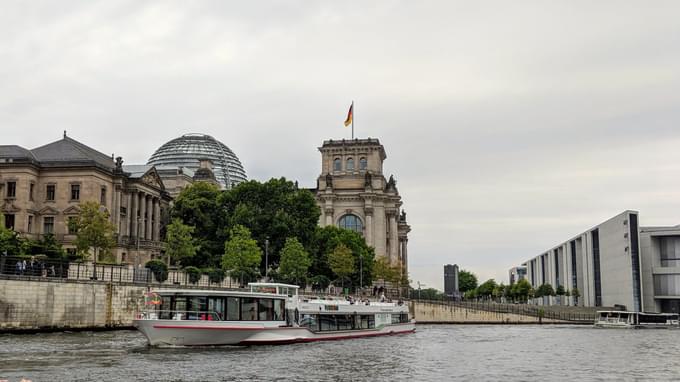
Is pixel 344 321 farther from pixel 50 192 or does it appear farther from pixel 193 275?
pixel 50 192

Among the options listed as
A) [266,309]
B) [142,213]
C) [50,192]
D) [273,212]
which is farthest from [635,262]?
[50,192]

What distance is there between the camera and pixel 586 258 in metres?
151

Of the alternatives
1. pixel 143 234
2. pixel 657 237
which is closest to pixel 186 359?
pixel 143 234

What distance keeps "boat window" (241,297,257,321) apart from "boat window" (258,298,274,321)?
540mm

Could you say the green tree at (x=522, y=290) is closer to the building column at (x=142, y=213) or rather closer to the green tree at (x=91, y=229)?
the building column at (x=142, y=213)

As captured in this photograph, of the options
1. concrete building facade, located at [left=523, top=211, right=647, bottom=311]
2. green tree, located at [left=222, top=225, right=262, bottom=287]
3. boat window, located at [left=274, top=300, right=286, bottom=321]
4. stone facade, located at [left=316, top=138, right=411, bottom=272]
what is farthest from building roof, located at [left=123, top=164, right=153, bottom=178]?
concrete building facade, located at [left=523, top=211, right=647, bottom=311]

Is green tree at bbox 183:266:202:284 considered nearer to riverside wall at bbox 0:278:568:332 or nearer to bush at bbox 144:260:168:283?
bush at bbox 144:260:168:283

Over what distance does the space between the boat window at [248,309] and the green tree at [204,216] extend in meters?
56.3

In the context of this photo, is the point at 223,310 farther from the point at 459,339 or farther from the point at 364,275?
the point at 364,275

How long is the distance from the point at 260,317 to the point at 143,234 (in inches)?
2598

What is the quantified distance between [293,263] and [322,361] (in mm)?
57498

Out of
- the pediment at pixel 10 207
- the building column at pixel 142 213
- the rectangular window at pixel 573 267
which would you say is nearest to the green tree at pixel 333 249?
the building column at pixel 142 213

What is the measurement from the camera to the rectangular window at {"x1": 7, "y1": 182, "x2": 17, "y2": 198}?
9444 cm

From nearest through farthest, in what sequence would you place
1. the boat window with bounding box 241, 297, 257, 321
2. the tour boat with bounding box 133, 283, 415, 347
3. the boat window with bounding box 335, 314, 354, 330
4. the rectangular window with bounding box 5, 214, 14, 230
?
1. the tour boat with bounding box 133, 283, 415, 347
2. the boat window with bounding box 241, 297, 257, 321
3. the boat window with bounding box 335, 314, 354, 330
4. the rectangular window with bounding box 5, 214, 14, 230
